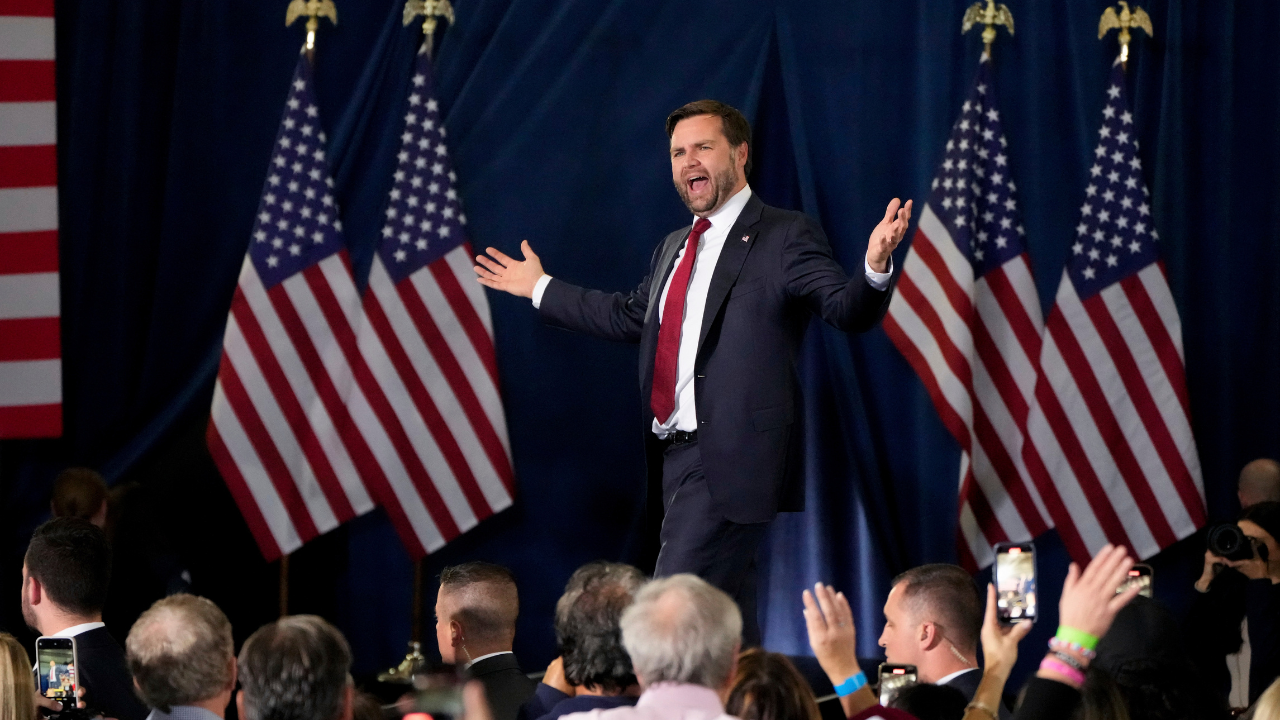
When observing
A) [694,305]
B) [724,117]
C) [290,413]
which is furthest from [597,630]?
[290,413]

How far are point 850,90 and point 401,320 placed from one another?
2.12 meters

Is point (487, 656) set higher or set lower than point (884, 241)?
lower

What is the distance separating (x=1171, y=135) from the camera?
259 inches


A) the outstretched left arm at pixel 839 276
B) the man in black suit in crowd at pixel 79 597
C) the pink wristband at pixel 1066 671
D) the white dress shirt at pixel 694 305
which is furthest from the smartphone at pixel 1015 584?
the man in black suit in crowd at pixel 79 597

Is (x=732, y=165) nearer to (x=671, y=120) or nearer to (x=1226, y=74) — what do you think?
(x=671, y=120)

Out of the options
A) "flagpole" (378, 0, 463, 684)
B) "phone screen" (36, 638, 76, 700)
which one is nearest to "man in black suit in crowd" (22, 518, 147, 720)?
"phone screen" (36, 638, 76, 700)

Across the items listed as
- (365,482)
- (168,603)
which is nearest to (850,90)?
(365,482)

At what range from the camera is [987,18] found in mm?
6383

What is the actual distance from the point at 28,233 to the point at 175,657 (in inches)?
146

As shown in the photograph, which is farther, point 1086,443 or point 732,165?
point 1086,443

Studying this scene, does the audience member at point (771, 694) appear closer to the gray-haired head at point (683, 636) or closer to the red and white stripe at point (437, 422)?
the gray-haired head at point (683, 636)

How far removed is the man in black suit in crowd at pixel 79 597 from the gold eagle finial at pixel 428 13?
3119 millimetres

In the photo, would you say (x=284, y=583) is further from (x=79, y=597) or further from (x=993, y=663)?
(x=993, y=663)

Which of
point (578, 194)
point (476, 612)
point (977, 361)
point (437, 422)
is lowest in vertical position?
point (476, 612)
